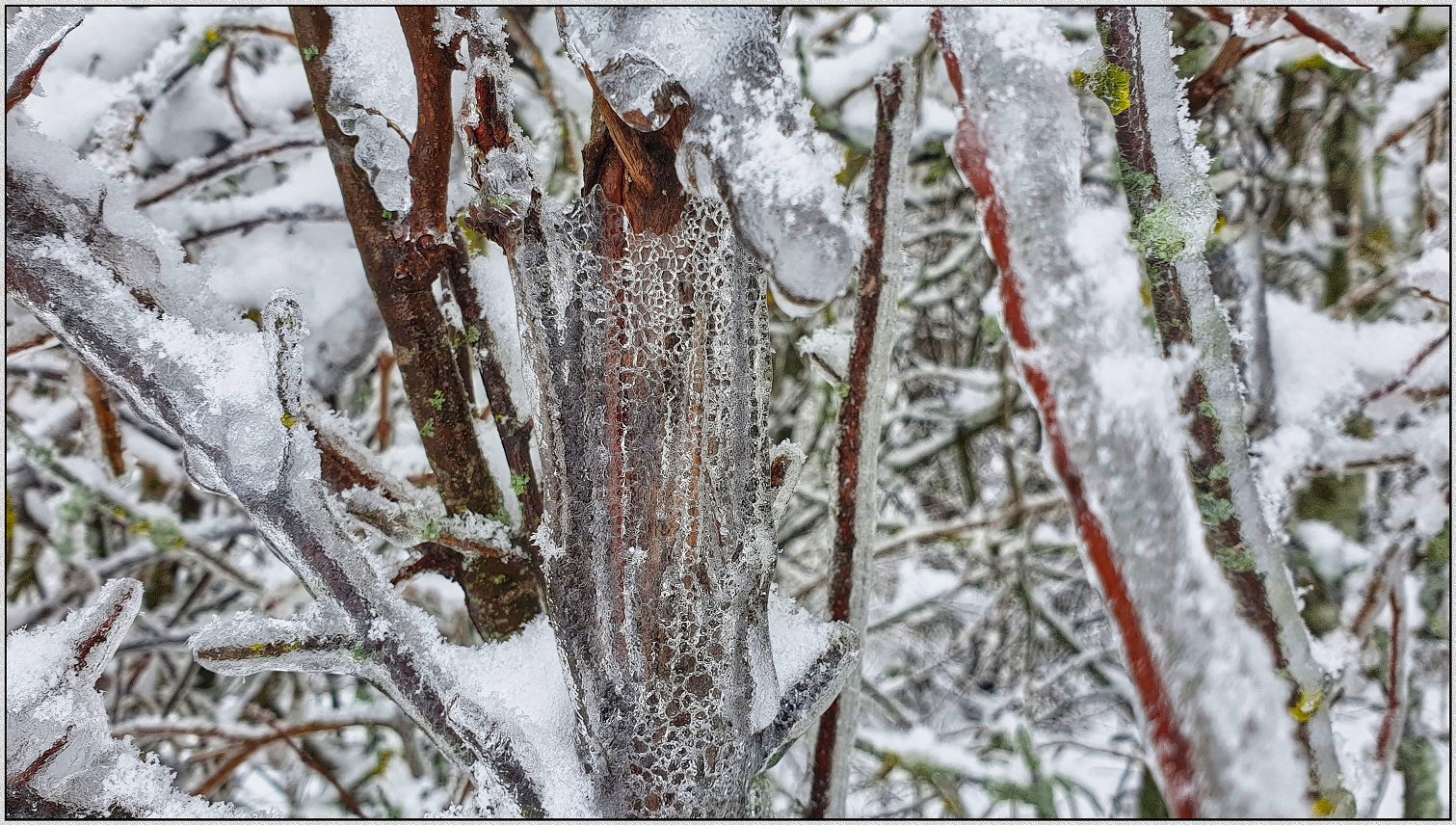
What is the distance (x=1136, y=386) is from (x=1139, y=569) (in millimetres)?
67

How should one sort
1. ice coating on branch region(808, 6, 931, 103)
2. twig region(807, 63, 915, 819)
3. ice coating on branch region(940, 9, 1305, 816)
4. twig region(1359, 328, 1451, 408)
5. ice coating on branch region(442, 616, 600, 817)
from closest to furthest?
ice coating on branch region(940, 9, 1305, 816) < ice coating on branch region(442, 616, 600, 817) < twig region(807, 63, 915, 819) < twig region(1359, 328, 1451, 408) < ice coating on branch region(808, 6, 931, 103)

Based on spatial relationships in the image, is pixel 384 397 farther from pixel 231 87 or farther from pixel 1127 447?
pixel 1127 447

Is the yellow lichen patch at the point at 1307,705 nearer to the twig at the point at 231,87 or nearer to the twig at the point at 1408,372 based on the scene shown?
the twig at the point at 1408,372

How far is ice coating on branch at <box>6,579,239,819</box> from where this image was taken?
43 cm

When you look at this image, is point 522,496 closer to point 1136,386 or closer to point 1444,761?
point 1136,386

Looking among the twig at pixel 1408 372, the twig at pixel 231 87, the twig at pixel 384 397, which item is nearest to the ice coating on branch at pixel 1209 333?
the twig at pixel 1408 372

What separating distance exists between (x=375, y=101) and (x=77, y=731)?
444 millimetres

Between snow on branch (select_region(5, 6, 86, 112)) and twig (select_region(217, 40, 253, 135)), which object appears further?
twig (select_region(217, 40, 253, 135))

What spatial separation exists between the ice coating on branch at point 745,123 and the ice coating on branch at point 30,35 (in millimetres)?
326

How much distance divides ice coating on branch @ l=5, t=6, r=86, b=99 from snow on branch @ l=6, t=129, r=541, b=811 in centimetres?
5

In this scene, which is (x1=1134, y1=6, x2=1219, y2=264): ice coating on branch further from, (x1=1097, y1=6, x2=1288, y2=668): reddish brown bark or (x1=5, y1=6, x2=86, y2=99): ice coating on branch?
(x1=5, y1=6, x2=86, y2=99): ice coating on branch

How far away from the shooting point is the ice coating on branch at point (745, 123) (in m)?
0.28

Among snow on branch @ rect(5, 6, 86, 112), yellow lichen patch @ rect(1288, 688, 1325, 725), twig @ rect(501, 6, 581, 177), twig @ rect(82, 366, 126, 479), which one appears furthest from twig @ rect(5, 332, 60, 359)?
yellow lichen patch @ rect(1288, 688, 1325, 725)

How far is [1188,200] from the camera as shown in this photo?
0.38m
